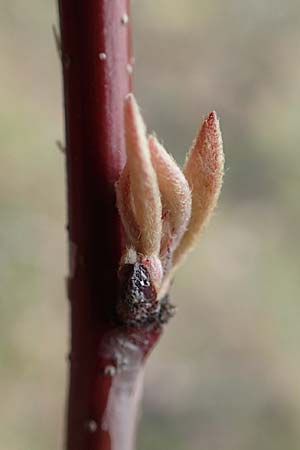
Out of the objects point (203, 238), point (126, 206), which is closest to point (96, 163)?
point (126, 206)

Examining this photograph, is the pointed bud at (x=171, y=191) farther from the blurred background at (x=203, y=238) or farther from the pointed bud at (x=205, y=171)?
the blurred background at (x=203, y=238)

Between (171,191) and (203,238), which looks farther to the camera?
(203,238)

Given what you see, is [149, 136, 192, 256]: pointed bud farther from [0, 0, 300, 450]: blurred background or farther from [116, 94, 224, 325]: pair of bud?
[0, 0, 300, 450]: blurred background

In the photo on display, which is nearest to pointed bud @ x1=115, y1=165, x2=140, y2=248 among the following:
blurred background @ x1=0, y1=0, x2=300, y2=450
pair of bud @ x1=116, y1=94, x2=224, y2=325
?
pair of bud @ x1=116, y1=94, x2=224, y2=325

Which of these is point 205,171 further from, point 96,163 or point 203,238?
point 203,238

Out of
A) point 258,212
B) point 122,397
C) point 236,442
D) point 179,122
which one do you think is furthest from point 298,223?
point 122,397

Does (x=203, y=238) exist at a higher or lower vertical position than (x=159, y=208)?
lower

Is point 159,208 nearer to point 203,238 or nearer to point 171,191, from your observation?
point 171,191
